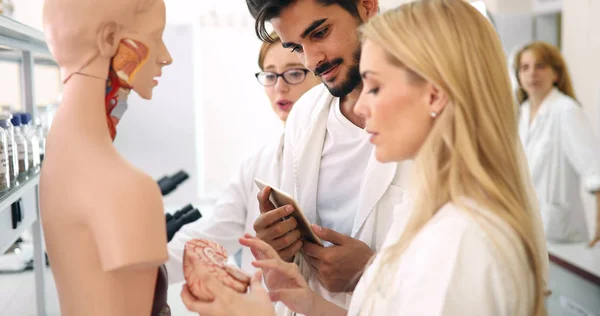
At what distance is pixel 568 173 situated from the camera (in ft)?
10.8

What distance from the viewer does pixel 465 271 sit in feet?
2.78

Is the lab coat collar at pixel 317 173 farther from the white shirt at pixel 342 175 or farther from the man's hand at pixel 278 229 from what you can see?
the man's hand at pixel 278 229

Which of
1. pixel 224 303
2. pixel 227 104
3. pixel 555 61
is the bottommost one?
pixel 224 303

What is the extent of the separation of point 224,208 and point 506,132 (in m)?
1.02

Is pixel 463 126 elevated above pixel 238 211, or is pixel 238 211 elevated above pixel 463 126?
pixel 463 126

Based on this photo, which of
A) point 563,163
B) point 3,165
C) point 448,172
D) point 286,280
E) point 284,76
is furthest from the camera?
point 563,163

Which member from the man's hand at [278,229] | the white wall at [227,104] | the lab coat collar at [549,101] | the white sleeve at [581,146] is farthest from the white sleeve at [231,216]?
the white wall at [227,104]

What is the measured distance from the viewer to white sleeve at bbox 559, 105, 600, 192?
3.11 m

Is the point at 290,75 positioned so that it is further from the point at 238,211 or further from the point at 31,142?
the point at 31,142

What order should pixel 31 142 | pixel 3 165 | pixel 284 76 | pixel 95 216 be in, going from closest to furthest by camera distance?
pixel 95 216
pixel 3 165
pixel 31 142
pixel 284 76

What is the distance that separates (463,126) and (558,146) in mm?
2743

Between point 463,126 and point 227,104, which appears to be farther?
point 227,104

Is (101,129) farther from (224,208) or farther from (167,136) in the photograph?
(167,136)

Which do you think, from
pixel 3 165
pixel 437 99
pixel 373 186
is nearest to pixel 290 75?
pixel 373 186
